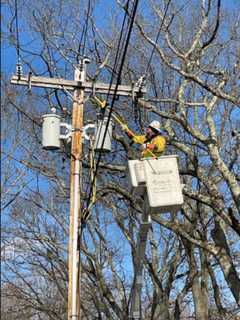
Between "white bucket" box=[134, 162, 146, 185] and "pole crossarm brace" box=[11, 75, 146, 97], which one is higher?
"pole crossarm brace" box=[11, 75, 146, 97]

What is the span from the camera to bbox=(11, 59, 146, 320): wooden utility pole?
29.2ft

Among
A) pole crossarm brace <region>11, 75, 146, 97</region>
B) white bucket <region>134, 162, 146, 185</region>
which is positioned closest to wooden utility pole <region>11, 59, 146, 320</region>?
pole crossarm brace <region>11, 75, 146, 97</region>

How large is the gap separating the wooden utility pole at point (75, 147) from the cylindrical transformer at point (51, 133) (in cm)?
33

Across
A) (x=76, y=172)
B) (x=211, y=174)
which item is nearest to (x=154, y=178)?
(x=76, y=172)

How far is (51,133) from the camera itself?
9383 mm

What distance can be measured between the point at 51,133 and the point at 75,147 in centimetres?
46

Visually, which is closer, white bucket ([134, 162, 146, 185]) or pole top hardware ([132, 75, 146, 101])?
white bucket ([134, 162, 146, 185])

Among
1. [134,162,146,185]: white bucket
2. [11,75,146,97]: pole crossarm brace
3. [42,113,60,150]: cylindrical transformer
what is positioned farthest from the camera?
[11,75,146,97]: pole crossarm brace

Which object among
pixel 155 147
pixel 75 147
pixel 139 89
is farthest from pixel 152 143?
pixel 139 89

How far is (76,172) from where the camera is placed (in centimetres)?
944

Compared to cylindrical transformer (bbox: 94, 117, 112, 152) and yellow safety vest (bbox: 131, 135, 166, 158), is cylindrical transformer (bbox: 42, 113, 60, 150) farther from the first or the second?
yellow safety vest (bbox: 131, 135, 166, 158)

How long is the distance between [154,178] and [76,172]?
7.04 feet

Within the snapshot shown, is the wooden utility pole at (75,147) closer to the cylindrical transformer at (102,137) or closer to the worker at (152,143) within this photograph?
the cylindrical transformer at (102,137)

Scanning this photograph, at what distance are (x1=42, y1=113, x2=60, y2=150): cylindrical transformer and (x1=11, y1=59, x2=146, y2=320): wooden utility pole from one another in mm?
333
